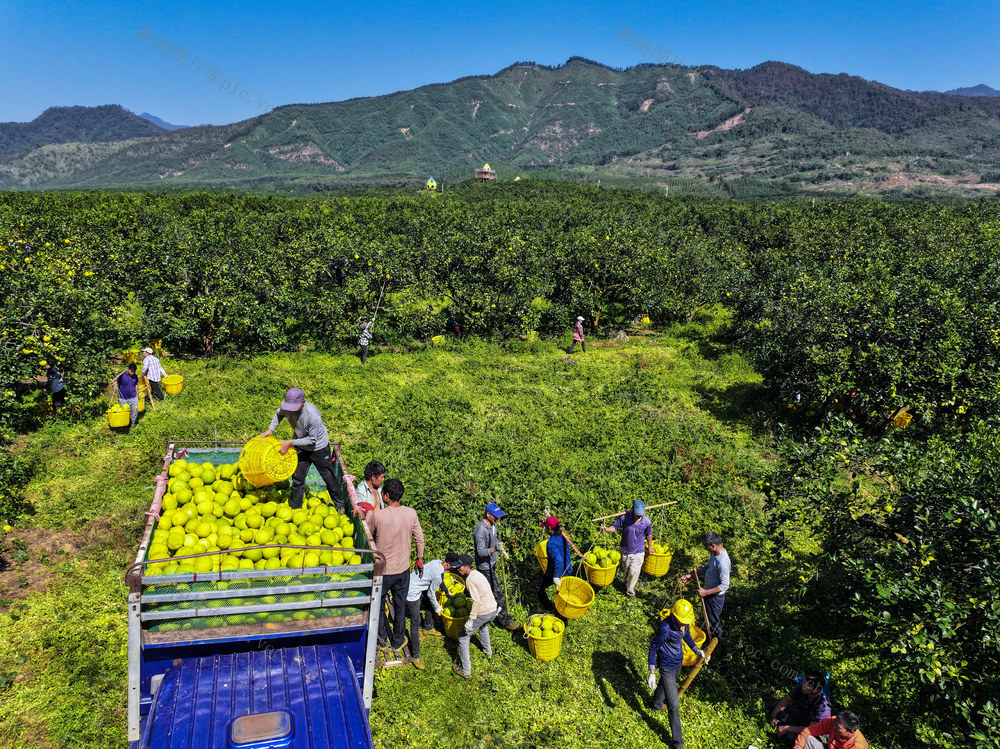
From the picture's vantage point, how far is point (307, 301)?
19.0m

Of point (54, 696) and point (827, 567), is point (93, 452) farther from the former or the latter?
point (827, 567)

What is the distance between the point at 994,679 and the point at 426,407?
1164cm

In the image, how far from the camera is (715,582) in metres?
7.13

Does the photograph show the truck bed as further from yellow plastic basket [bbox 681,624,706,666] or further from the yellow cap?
yellow plastic basket [bbox 681,624,706,666]

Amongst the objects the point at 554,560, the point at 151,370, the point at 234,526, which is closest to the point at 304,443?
the point at 234,526

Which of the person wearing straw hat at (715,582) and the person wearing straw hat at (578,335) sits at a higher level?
the person wearing straw hat at (578,335)

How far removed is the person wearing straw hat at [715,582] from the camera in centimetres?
696

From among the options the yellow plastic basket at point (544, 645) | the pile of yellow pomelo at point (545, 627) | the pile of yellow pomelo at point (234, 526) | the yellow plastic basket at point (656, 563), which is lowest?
the yellow plastic basket at point (544, 645)

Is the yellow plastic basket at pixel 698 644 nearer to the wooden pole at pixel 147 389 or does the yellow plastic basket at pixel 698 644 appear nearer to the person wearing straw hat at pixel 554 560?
the person wearing straw hat at pixel 554 560

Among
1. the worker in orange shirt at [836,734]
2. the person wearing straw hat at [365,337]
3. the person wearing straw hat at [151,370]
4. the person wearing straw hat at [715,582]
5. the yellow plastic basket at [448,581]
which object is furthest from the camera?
the person wearing straw hat at [365,337]

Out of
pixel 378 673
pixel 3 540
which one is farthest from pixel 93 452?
pixel 378 673

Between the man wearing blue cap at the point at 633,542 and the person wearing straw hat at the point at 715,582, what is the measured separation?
2.66 ft

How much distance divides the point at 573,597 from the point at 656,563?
68.6 inches

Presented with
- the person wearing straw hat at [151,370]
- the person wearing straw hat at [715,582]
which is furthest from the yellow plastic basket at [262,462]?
the person wearing straw hat at [151,370]
